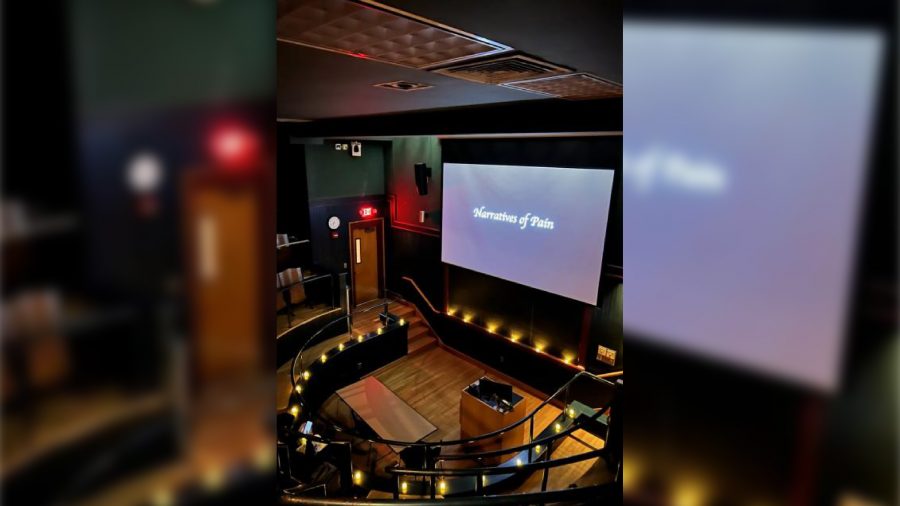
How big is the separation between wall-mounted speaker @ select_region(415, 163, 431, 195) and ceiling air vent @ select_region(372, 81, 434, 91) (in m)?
5.48

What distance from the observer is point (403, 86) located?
3.25 m

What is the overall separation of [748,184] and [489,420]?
626 centimetres

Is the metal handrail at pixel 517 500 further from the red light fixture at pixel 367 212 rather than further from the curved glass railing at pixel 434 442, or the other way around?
the red light fixture at pixel 367 212

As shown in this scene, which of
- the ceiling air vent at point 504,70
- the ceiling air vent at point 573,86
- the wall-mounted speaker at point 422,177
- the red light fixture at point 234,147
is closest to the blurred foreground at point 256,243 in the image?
the red light fixture at point 234,147

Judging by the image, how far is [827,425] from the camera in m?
0.60

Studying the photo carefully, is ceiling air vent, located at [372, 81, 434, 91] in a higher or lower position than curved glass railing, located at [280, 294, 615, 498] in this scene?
higher

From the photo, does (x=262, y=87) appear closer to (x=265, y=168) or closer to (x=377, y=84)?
(x=265, y=168)

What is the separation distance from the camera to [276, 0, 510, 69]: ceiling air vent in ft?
5.02

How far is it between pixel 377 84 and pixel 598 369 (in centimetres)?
562

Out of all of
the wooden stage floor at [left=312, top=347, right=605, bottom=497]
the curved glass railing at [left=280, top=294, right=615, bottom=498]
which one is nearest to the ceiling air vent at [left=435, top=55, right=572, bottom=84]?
the curved glass railing at [left=280, top=294, right=615, bottom=498]

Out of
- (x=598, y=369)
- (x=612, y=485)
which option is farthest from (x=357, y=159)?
(x=612, y=485)

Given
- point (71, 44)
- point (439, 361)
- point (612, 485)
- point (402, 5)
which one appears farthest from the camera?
point (439, 361)

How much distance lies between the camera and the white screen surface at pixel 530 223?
6.78m

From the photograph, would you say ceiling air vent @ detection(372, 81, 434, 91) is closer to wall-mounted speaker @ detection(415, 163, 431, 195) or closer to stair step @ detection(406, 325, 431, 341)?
wall-mounted speaker @ detection(415, 163, 431, 195)
